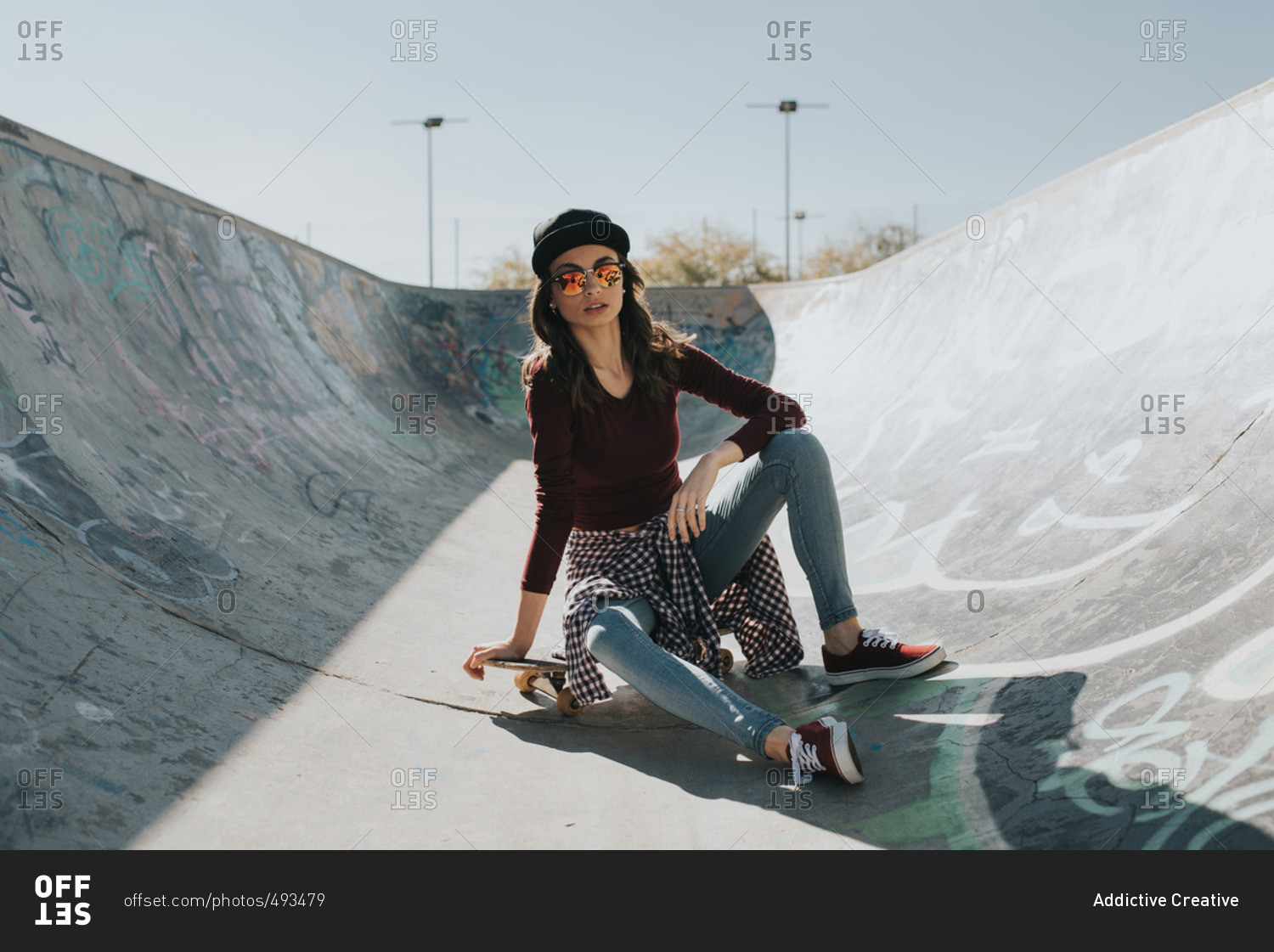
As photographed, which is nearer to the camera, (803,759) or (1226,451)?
(803,759)

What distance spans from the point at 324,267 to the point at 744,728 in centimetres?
827

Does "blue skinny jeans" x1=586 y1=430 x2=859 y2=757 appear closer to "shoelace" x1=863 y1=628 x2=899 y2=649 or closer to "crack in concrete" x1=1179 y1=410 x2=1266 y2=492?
"shoelace" x1=863 y1=628 x2=899 y2=649

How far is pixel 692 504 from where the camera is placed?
291 cm

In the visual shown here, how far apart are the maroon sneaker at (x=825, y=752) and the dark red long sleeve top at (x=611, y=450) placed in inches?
38.3

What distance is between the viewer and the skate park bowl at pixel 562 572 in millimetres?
2156

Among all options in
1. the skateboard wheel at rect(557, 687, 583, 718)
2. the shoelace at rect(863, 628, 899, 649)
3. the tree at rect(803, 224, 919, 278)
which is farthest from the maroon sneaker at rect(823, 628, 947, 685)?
the tree at rect(803, 224, 919, 278)

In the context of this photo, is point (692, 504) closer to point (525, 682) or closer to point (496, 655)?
point (496, 655)

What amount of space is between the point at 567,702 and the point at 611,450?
923mm

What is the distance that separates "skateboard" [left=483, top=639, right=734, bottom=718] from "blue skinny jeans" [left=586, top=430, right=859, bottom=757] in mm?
277

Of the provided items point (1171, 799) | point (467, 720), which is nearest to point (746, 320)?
point (467, 720)

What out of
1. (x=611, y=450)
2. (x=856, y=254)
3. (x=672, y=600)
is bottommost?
(x=672, y=600)

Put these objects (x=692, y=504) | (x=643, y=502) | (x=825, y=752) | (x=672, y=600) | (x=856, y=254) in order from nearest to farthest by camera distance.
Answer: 1. (x=825, y=752)
2. (x=692, y=504)
3. (x=672, y=600)
4. (x=643, y=502)
5. (x=856, y=254)

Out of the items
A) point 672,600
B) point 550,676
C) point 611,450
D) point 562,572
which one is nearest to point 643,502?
point 611,450
